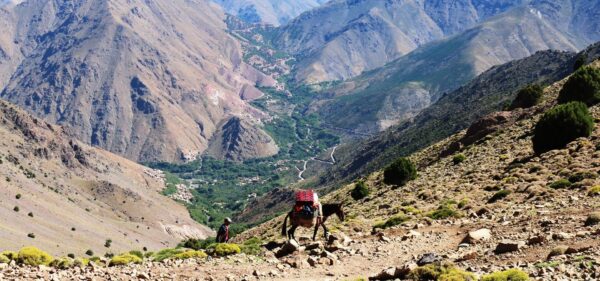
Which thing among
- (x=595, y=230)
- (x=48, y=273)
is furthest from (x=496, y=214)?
(x=48, y=273)

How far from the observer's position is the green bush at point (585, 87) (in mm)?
69000

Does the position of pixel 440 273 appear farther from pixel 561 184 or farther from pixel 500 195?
pixel 500 195

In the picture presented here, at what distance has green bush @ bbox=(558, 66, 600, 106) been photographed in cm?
6900

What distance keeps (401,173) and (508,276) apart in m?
57.3

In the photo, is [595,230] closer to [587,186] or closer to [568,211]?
[568,211]

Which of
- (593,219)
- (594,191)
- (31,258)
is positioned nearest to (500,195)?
(594,191)

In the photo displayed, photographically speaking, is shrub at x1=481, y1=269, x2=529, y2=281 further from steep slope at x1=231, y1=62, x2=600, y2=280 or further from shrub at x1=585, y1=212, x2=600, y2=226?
shrub at x1=585, y1=212, x2=600, y2=226

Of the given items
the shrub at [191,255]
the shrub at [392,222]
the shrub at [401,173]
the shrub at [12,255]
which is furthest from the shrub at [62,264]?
the shrub at [401,173]

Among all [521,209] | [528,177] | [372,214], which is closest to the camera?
[521,209]

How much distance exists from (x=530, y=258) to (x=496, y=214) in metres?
14.4

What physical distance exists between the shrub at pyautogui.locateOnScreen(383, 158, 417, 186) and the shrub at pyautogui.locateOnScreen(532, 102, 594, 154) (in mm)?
22441

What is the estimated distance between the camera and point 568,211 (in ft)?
102

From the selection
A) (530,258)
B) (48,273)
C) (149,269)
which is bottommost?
(530,258)

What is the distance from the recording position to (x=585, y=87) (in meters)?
69.7
